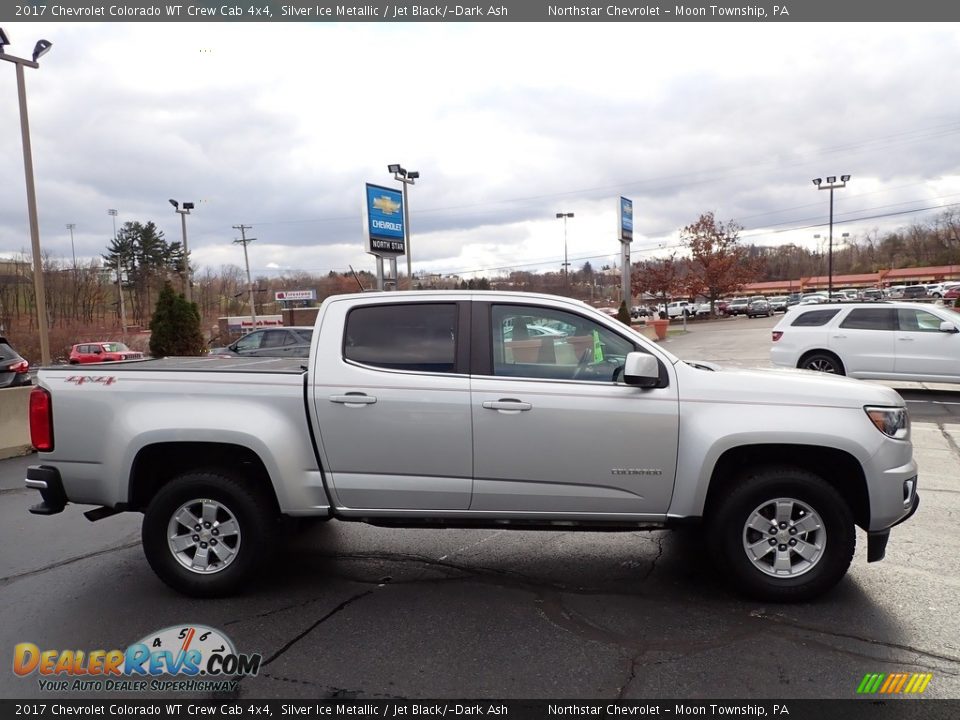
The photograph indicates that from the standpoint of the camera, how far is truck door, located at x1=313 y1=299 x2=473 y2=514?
412 centimetres

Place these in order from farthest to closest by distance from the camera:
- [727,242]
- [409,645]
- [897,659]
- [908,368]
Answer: [727,242], [908,368], [409,645], [897,659]

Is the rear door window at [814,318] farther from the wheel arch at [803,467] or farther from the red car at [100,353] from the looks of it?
the red car at [100,353]

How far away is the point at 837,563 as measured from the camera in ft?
13.0

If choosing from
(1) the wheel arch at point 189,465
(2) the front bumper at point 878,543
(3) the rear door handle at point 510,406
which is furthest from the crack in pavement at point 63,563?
(2) the front bumper at point 878,543

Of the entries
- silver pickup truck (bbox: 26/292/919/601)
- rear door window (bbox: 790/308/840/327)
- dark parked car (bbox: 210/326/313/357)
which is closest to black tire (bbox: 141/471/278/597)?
silver pickup truck (bbox: 26/292/919/601)

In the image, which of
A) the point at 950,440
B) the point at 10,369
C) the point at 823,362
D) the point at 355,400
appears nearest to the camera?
the point at 355,400

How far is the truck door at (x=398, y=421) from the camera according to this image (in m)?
4.12

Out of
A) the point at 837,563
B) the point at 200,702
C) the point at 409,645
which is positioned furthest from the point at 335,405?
the point at 837,563

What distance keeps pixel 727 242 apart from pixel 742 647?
5684cm

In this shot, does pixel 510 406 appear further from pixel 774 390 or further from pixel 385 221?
pixel 385 221

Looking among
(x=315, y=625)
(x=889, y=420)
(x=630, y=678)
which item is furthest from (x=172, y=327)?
(x=889, y=420)

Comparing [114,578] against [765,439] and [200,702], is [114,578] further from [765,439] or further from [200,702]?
[765,439]

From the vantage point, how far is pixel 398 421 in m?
4.13

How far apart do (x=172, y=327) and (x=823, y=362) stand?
2059 cm
